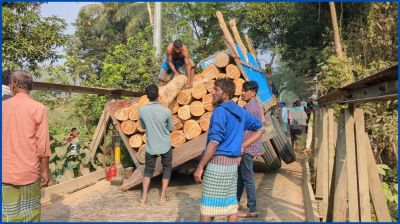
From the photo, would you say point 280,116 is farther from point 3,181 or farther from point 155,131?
point 3,181

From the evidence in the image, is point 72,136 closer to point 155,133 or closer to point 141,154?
point 141,154

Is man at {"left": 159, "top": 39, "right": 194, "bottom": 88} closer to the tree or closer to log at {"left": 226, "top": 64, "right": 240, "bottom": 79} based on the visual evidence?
log at {"left": 226, "top": 64, "right": 240, "bottom": 79}

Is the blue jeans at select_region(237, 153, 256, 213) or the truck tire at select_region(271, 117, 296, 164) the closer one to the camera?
the blue jeans at select_region(237, 153, 256, 213)

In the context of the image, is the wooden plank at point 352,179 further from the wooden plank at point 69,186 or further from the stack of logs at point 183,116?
the wooden plank at point 69,186

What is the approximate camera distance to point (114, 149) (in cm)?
768

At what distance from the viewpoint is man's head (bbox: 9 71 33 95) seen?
11.5 feet

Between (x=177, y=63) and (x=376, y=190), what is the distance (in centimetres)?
502

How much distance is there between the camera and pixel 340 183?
4.13 m

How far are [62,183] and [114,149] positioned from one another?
1518 millimetres

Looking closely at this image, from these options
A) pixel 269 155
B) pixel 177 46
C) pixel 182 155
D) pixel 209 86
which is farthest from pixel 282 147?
pixel 177 46

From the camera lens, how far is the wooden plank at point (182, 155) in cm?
630

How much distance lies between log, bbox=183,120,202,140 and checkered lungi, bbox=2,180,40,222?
10.8 ft

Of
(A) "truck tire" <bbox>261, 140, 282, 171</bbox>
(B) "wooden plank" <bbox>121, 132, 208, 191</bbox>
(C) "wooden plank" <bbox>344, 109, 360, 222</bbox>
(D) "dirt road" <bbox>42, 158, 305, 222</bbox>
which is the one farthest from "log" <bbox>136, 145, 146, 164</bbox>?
(C) "wooden plank" <bbox>344, 109, 360, 222</bbox>

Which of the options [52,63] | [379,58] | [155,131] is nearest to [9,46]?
[52,63]
